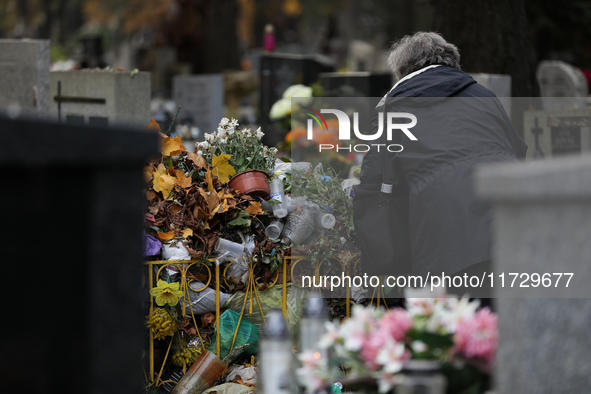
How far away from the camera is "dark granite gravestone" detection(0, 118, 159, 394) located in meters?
2.14

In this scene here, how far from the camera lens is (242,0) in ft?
104

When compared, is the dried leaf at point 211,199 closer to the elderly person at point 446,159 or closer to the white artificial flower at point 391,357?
the elderly person at point 446,159

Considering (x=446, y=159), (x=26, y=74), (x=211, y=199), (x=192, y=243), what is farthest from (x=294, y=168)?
(x=26, y=74)

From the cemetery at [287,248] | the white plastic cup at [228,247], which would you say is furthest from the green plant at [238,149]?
the white plastic cup at [228,247]

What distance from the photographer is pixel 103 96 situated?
677 centimetres

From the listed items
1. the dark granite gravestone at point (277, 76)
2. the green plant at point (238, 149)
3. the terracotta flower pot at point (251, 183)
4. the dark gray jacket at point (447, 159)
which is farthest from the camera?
the dark granite gravestone at point (277, 76)

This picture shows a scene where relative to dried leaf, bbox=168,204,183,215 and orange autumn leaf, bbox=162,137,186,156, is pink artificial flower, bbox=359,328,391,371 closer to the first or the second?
dried leaf, bbox=168,204,183,215

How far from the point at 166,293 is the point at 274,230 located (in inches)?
28.8

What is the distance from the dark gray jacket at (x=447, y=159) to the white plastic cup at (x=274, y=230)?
2.88 ft

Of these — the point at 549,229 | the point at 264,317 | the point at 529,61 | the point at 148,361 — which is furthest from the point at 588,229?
the point at 529,61

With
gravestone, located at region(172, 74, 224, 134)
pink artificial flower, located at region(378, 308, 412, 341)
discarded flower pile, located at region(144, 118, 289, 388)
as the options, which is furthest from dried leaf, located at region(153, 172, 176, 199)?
gravestone, located at region(172, 74, 224, 134)

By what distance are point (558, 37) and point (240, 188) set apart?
40.4 feet

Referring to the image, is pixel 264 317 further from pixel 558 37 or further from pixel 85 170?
pixel 558 37

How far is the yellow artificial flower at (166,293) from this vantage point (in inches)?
150
